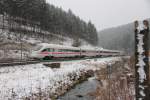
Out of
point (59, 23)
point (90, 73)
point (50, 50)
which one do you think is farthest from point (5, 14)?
point (90, 73)

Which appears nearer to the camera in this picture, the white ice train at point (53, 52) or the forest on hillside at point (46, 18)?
the white ice train at point (53, 52)

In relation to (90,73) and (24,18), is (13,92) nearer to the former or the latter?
(90,73)

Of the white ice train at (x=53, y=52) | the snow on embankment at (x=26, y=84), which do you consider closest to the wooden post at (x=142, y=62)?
the snow on embankment at (x=26, y=84)

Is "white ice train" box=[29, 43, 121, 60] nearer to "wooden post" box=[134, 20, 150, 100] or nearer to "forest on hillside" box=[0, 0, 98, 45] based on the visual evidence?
"wooden post" box=[134, 20, 150, 100]

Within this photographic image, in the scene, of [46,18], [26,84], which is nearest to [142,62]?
[26,84]

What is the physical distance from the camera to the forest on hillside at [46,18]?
60375 mm

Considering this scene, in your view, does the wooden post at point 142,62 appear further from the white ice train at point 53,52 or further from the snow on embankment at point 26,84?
the white ice train at point 53,52

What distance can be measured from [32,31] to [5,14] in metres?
11.1

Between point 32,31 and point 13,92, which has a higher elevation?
point 32,31

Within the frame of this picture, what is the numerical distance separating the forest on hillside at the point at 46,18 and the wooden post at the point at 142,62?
6058cm

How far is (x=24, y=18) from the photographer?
68438 mm

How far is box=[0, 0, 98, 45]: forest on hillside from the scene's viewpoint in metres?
60.4

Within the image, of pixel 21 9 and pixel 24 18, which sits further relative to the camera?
pixel 24 18

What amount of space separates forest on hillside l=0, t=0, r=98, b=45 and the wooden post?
60.6 metres
